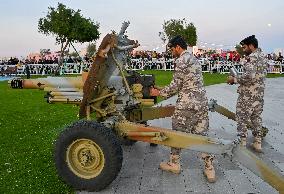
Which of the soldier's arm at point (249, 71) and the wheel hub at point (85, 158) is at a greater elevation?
the soldier's arm at point (249, 71)

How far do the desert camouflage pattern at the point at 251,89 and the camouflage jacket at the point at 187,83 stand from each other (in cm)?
160

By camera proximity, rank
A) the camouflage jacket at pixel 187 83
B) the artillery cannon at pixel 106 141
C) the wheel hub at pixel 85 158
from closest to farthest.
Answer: the artillery cannon at pixel 106 141 → the wheel hub at pixel 85 158 → the camouflage jacket at pixel 187 83

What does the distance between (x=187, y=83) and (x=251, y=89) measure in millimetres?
2000

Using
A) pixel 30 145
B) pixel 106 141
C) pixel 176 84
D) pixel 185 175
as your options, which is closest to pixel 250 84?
pixel 176 84

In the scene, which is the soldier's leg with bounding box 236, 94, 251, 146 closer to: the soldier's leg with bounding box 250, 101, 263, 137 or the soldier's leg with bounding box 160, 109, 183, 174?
the soldier's leg with bounding box 250, 101, 263, 137

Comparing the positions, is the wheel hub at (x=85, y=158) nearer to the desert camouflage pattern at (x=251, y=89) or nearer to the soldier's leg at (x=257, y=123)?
the desert camouflage pattern at (x=251, y=89)

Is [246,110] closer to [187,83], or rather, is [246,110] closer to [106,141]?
[187,83]

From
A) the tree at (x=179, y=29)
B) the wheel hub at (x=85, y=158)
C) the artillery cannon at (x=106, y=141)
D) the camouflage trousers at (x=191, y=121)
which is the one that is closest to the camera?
the artillery cannon at (x=106, y=141)

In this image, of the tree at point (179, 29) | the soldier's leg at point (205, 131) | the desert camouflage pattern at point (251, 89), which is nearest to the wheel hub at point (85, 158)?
the soldier's leg at point (205, 131)

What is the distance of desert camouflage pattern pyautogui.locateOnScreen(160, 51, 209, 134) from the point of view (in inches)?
267

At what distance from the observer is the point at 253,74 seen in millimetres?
8148

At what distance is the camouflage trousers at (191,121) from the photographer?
270 inches

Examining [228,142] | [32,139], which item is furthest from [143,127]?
[32,139]

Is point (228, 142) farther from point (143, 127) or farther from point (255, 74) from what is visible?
point (255, 74)
